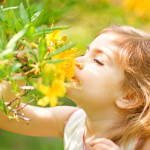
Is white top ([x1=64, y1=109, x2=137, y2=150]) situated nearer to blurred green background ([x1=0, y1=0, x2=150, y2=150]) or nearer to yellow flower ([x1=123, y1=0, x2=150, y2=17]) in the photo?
blurred green background ([x1=0, y1=0, x2=150, y2=150])

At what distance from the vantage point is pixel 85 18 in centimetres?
211

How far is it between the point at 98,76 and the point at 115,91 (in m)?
0.10

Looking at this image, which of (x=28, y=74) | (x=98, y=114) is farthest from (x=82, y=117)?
(x=28, y=74)

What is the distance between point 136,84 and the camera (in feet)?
4.00

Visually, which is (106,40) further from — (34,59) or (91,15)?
(91,15)

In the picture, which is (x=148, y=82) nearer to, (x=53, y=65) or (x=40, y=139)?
(x=53, y=65)

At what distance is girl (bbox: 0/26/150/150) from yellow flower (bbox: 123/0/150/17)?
1.10ft

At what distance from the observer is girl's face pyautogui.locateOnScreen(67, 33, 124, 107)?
3.64 feet

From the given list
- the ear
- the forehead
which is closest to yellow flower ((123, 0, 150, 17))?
the forehead

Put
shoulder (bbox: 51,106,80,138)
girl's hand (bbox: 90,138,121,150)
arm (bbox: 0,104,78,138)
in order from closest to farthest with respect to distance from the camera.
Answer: girl's hand (bbox: 90,138,121,150) < arm (bbox: 0,104,78,138) < shoulder (bbox: 51,106,80,138)

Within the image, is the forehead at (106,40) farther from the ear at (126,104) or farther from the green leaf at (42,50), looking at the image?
the green leaf at (42,50)

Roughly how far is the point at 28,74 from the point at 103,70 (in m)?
0.39

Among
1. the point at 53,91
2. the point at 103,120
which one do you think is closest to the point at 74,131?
the point at 103,120

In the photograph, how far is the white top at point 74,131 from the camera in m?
1.39
